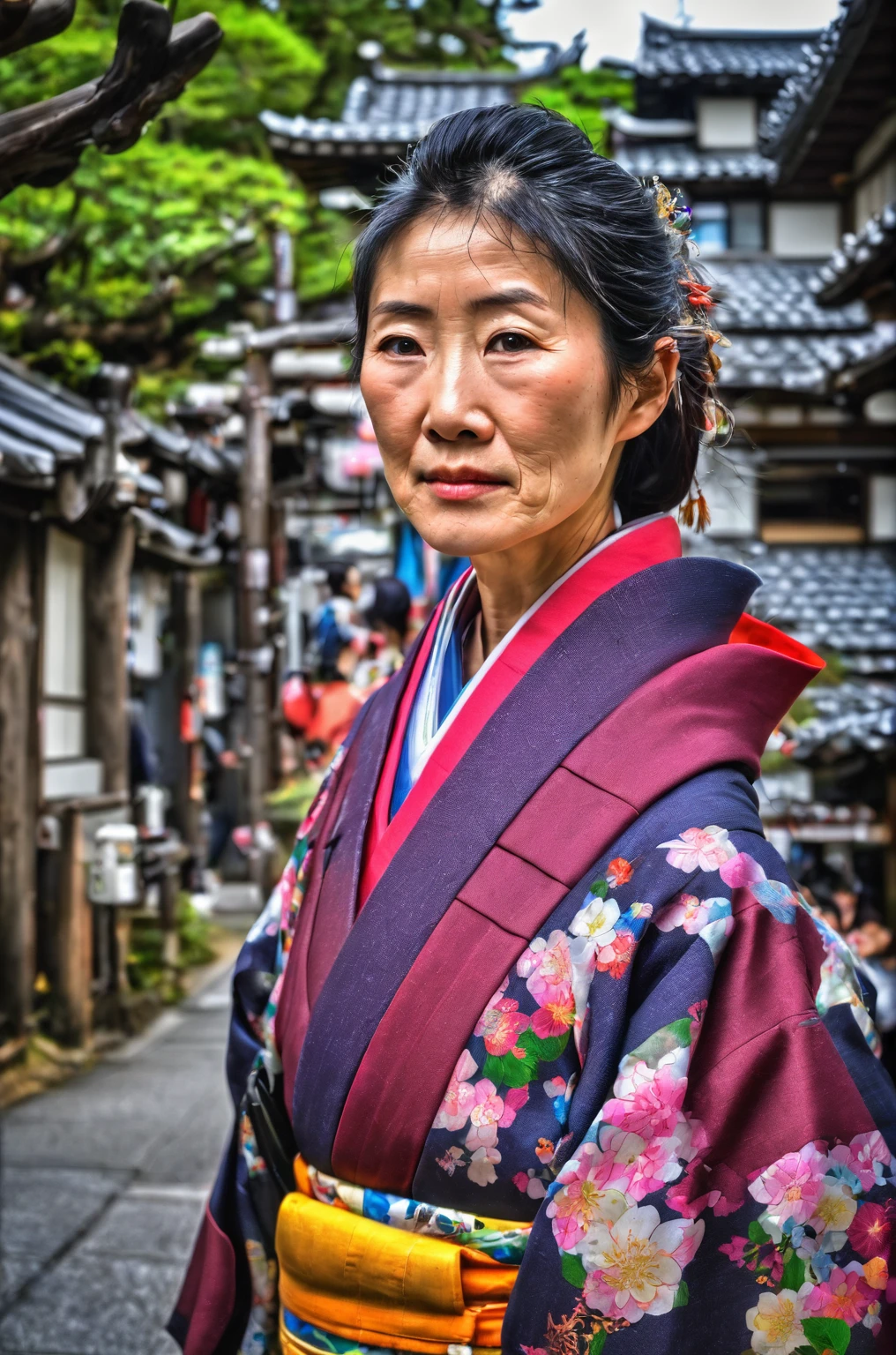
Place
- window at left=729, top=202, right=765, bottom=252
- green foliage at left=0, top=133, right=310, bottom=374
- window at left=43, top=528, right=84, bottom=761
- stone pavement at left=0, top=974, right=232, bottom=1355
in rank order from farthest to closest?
1. window at left=729, top=202, right=765, bottom=252
2. window at left=43, top=528, right=84, bottom=761
3. green foliage at left=0, top=133, right=310, bottom=374
4. stone pavement at left=0, top=974, right=232, bottom=1355

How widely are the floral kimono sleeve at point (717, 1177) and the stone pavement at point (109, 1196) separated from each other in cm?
261

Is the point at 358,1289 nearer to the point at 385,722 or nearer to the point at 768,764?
the point at 385,722

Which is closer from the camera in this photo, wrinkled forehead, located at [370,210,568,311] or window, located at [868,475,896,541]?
wrinkled forehead, located at [370,210,568,311]

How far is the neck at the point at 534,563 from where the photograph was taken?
171 centimetres

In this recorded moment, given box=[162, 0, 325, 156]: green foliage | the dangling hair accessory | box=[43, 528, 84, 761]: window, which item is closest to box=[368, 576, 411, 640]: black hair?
box=[43, 528, 84, 761]: window

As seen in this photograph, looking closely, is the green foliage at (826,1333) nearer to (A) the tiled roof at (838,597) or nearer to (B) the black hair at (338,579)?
(A) the tiled roof at (838,597)

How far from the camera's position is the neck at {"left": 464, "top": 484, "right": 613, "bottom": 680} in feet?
5.61

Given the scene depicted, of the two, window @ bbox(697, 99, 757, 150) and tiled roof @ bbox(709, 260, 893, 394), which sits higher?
window @ bbox(697, 99, 757, 150)

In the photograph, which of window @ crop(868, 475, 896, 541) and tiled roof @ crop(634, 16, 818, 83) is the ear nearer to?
window @ crop(868, 475, 896, 541)

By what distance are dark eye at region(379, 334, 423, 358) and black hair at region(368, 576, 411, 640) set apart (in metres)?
4.41

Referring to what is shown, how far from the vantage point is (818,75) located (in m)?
5.77

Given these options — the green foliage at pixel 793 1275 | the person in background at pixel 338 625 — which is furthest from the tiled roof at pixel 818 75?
the green foliage at pixel 793 1275

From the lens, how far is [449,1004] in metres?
1.46

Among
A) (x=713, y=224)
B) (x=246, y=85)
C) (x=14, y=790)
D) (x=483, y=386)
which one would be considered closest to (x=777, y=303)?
(x=713, y=224)
